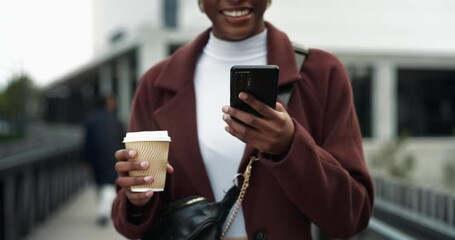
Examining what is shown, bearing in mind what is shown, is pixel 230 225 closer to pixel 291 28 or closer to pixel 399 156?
pixel 399 156

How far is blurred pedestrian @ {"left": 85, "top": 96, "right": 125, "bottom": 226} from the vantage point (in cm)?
704

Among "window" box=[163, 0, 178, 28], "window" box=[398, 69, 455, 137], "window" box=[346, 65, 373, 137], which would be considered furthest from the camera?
"window" box=[398, 69, 455, 137]

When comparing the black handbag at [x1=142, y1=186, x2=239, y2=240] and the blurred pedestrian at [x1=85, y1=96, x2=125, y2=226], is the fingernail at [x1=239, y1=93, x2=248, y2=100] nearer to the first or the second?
the black handbag at [x1=142, y1=186, x2=239, y2=240]

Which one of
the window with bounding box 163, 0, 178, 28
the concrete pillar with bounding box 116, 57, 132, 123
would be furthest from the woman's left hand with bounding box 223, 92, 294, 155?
the window with bounding box 163, 0, 178, 28

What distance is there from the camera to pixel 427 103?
25.1 meters

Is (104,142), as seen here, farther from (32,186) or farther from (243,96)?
(243,96)

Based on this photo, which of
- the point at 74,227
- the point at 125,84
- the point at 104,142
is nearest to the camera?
the point at 104,142

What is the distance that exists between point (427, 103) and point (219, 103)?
81.5 ft

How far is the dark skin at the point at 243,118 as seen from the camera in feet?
4.25

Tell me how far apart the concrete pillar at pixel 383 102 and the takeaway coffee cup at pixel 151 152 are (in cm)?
1954

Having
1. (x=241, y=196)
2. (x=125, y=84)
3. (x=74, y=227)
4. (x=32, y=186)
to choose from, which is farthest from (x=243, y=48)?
(x=125, y=84)

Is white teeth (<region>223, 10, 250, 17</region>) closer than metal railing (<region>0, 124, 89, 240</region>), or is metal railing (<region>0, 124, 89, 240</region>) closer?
white teeth (<region>223, 10, 250, 17</region>)

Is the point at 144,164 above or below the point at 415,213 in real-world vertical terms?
above

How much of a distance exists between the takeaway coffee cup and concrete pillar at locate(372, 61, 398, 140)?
1954 cm
